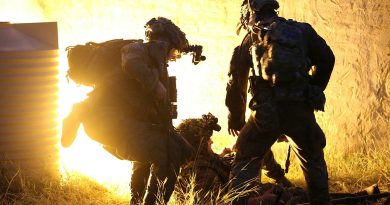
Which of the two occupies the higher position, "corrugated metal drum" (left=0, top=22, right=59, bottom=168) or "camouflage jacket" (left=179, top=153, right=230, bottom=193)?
"corrugated metal drum" (left=0, top=22, right=59, bottom=168)

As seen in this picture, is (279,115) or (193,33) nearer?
(279,115)

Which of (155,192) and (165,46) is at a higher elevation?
(165,46)

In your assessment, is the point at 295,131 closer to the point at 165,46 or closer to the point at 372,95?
the point at 165,46

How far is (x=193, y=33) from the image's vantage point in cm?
735

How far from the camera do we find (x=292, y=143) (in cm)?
438

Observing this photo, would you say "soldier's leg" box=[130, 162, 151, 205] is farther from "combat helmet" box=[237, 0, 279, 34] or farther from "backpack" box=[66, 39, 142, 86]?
"combat helmet" box=[237, 0, 279, 34]

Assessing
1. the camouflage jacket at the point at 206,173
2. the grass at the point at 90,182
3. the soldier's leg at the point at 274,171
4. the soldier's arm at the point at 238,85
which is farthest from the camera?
the soldier's leg at the point at 274,171

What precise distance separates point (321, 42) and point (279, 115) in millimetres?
625

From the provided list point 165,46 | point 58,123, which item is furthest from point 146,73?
point 58,123

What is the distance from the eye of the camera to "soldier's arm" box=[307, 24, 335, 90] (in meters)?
4.26

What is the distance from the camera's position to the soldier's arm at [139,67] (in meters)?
4.27

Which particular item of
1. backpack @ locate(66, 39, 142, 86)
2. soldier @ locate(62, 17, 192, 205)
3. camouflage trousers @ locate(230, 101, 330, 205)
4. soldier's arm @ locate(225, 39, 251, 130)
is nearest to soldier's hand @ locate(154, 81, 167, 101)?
soldier @ locate(62, 17, 192, 205)

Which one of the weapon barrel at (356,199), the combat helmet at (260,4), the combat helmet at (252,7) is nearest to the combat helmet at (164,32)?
the combat helmet at (252,7)

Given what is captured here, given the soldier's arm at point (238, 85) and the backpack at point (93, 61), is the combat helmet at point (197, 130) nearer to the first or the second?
the soldier's arm at point (238, 85)
